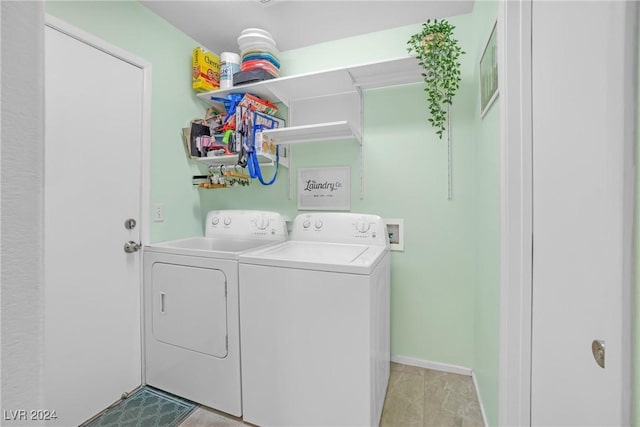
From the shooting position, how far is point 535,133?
99 centimetres

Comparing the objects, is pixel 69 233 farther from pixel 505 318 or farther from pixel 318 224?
pixel 505 318

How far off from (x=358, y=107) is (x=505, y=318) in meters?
1.67

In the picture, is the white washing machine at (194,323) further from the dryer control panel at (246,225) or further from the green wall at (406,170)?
the green wall at (406,170)

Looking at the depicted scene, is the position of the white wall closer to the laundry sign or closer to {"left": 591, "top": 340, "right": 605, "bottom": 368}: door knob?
{"left": 591, "top": 340, "right": 605, "bottom": 368}: door knob

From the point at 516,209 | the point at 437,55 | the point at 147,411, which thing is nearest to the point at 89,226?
the point at 147,411

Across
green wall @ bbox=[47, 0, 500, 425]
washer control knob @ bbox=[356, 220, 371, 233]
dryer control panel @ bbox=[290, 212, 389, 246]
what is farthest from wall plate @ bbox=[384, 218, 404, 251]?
washer control knob @ bbox=[356, 220, 371, 233]

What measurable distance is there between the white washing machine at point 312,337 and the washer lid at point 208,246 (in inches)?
9.1

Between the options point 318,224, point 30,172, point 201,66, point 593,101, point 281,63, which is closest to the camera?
point 30,172

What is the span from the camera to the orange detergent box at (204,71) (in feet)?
7.00

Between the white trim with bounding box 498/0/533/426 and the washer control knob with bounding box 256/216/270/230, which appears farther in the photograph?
the washer control knob with bounding box 256/216/270/230

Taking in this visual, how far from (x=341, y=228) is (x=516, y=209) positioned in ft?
3.51

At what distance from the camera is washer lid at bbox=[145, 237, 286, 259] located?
5.28ft

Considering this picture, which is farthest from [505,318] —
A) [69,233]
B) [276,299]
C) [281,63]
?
[281,63]

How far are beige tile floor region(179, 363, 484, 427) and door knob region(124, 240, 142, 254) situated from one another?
1068 mm
